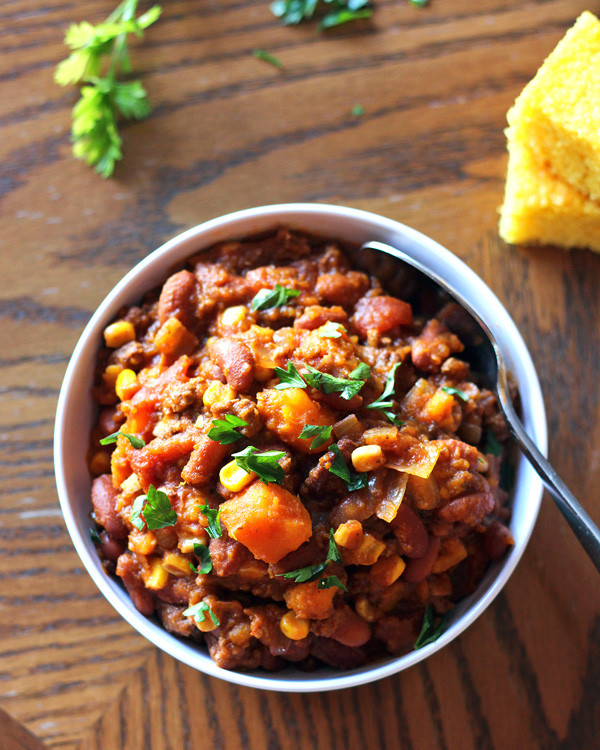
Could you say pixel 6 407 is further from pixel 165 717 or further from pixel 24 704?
pixel 165 717

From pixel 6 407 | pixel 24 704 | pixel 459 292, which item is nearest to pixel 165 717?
pixel 24 704

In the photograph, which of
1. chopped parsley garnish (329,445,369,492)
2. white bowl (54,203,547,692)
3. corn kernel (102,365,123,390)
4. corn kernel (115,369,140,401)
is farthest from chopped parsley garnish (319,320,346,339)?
corn kernel (102,365,123,390)

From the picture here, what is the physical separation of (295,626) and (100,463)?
3.67ft

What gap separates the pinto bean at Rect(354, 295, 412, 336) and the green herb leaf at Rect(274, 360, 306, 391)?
1.57ft

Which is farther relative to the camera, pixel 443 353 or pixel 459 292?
pixel 459 292

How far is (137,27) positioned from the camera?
344 cm

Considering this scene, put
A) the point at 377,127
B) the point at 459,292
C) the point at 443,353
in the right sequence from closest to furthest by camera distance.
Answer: the point at 443,353 < the point at 459,292 < the point at 377,127

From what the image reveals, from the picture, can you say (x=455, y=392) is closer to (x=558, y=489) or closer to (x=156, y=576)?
(x=558, y=489)

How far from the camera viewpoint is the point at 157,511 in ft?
8.49

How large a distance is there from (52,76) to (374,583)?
3.06m

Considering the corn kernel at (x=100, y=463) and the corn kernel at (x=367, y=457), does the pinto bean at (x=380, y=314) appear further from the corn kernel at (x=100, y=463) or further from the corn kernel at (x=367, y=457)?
the corn kernel at (x=100, y=463)

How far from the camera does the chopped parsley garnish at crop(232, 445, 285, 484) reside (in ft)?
8.00

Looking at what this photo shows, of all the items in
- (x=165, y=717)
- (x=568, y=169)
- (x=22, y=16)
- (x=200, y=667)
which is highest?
(x=22, y=16)

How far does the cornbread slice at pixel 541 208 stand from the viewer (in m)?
3.29
